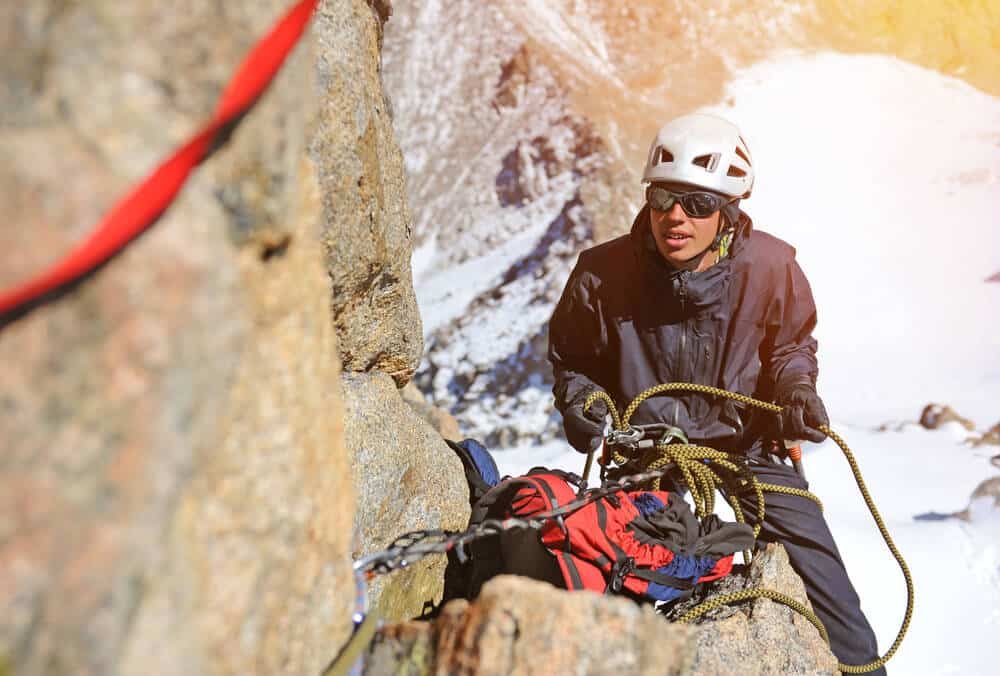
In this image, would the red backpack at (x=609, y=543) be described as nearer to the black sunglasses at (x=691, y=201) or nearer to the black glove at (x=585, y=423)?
the black glove at (x=585, y=423)

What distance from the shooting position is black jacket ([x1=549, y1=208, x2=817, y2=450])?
3.58 m

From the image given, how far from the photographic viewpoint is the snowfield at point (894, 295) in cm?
545

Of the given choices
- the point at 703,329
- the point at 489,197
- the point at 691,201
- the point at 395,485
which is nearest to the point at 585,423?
the point at 703,329

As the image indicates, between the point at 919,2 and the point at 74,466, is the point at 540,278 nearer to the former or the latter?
the point at 74,466

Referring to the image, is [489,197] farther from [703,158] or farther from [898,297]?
[703,158]

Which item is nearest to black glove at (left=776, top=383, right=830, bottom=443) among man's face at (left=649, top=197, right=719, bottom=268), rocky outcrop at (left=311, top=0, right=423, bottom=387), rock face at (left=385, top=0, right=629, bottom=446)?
man's face at (left=649, top=197, right=719, bottom=268)

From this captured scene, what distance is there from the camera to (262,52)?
4.04 ft

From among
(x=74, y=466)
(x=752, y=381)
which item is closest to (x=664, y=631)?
(x=74, y=466)

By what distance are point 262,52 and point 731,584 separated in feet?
8.52

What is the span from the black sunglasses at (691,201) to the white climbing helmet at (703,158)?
51mm

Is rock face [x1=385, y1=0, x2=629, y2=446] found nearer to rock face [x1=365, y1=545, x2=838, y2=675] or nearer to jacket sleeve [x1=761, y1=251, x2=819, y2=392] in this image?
jacket sleeve [x1=761, y1=251, x2=819, y2=392]

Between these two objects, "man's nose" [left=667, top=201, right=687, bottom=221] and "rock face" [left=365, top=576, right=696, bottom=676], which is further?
"man's nose" [left=667, top=201, right=687, bottom=221]

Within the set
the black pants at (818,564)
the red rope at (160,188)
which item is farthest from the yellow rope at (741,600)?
the red rope at (160,188)

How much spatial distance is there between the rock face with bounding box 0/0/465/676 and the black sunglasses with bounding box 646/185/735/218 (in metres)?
2.19
